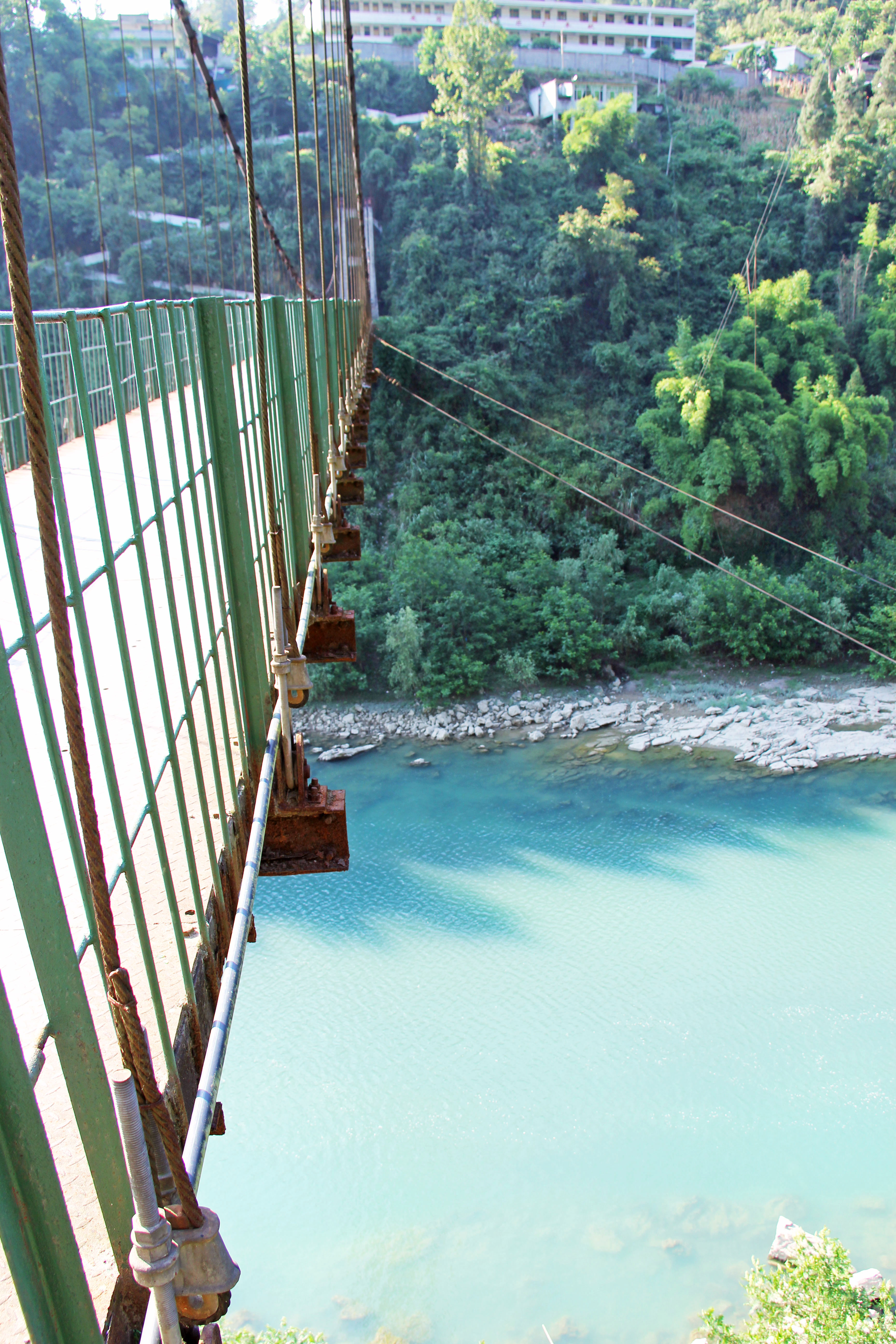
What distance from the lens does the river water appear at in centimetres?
586

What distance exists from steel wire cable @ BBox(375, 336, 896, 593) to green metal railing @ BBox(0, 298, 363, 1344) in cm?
1071

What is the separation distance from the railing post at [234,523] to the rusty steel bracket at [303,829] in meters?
0.12

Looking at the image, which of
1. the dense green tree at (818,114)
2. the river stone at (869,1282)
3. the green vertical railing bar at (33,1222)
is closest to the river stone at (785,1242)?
the river stone at (869,1282)

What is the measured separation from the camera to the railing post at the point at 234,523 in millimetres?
1587

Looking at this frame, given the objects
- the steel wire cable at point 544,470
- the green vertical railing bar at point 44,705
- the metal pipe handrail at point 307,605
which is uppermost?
the green vertical railing bar at point 44,705

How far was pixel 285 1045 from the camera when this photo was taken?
23.9 feet

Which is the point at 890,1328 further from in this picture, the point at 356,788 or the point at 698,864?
the point at 356,788

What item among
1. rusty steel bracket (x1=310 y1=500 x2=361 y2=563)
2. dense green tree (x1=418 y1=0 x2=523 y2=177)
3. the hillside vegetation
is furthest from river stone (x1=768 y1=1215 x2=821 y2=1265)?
dense green tree (x1=418 y1=0 x2=523 y2=177)

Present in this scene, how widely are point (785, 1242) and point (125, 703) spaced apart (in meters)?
6.05

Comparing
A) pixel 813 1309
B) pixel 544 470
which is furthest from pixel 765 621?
pixel 813 1309

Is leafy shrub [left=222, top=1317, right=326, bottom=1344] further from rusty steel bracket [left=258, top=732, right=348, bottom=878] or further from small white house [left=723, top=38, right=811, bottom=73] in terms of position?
small white house [left=723, top=38, right=811, bottom=73]

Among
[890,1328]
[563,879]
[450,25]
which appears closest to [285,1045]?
[563,879]

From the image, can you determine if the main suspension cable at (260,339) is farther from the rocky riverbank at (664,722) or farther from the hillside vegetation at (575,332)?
the rocky riverbank at (664,722)

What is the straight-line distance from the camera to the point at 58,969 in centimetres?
83
